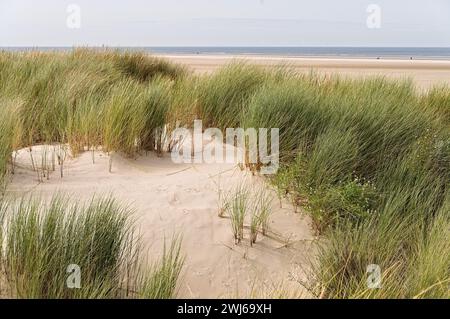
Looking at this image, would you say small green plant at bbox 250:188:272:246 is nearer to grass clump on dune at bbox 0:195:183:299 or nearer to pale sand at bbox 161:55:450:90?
grass clump on dune at bbox 0:195:183:299

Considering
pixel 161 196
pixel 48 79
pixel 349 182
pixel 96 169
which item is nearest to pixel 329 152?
pixel 349 182

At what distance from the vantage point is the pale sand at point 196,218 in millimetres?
2799

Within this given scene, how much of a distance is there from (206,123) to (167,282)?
330 cm

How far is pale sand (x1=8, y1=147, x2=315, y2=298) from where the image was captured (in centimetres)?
280

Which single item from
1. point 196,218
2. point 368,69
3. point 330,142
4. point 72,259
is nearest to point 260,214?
point 196,218

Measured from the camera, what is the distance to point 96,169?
4051 mm

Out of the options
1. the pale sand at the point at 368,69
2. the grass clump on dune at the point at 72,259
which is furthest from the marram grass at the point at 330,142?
the pale sand at the point at 368,69

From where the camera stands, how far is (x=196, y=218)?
332 cm

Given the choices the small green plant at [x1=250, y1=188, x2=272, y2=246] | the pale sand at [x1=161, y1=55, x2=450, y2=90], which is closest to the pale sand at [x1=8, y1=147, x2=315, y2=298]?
the small green plant at [x1=250, y1=188, x2=272, y2=246]

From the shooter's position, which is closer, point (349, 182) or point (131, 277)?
point (131, 277)

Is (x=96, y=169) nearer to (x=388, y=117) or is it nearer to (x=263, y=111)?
(x=263, y=111)

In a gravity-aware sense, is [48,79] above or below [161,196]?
above

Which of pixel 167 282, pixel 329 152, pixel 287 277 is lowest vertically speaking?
pixel 287 277

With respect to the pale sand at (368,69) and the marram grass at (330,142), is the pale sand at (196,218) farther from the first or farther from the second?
the pale sand at (368,69)
